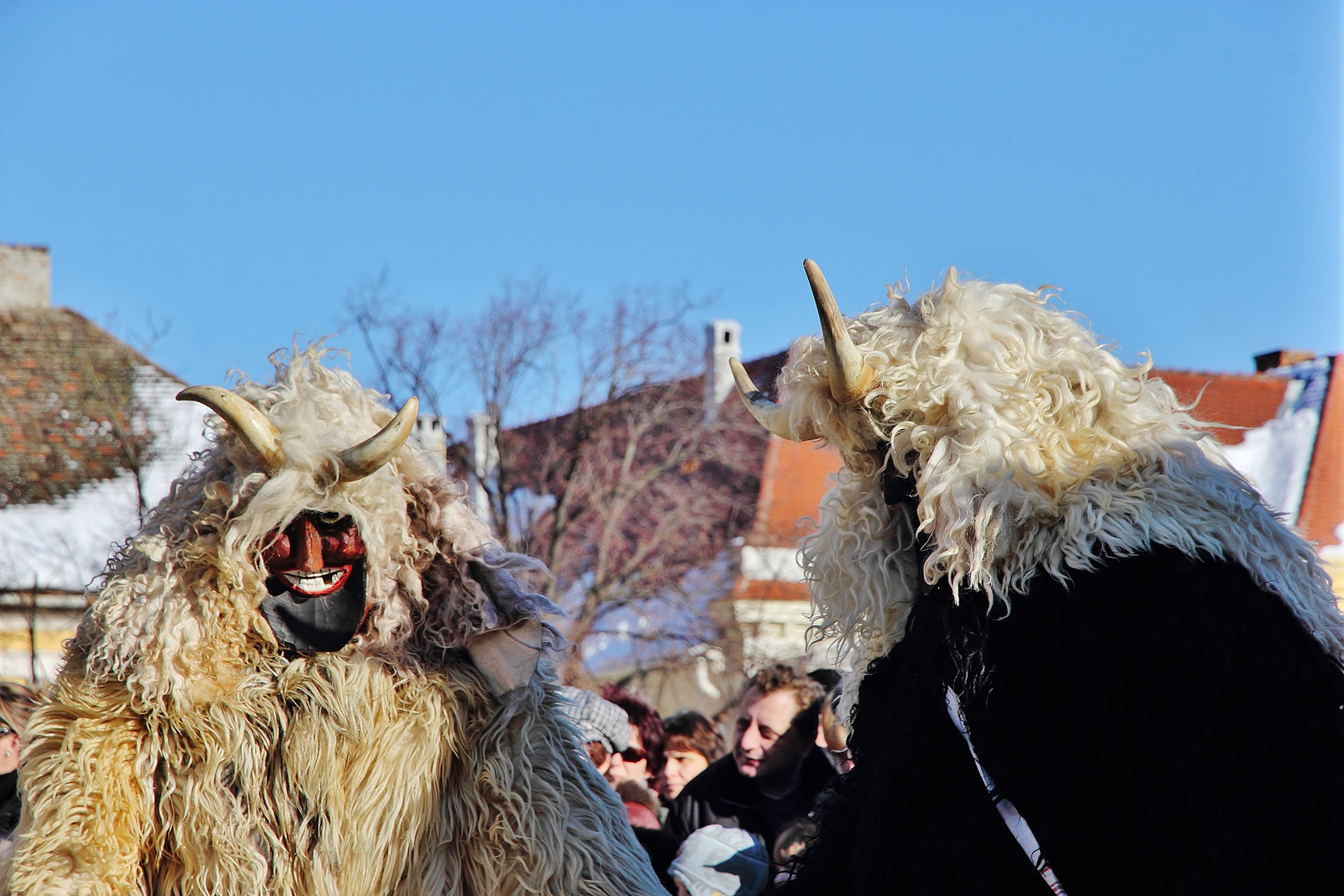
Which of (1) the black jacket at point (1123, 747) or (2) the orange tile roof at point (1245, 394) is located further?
(2) the orange tile roof at point (1245, 394)

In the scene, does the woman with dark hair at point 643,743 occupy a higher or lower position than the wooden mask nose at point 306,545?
lower

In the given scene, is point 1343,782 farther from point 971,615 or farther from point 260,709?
point 260,709

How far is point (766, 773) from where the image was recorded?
12.6 feet

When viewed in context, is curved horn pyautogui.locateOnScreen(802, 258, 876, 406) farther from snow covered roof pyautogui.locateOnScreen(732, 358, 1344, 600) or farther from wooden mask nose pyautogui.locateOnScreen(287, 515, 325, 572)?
snow covered roof pyautogui.locateOnScreen(732, 358, 1344, 600)

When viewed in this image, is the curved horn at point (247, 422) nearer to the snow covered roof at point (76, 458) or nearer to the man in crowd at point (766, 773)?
the man in crowd at point (766, 773)

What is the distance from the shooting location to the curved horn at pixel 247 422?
Result: 7.84 ft

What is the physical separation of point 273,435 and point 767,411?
3.31ft

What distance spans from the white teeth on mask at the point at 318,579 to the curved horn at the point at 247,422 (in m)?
0.22

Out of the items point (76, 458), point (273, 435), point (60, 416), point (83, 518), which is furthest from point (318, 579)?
point (60, 416)

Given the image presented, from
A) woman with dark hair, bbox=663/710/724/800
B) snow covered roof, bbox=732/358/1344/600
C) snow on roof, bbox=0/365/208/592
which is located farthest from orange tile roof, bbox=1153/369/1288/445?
woman with dark hair, bbox=663/710/724/800

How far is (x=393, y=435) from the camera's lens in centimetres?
239

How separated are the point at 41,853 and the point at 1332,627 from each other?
2275mm

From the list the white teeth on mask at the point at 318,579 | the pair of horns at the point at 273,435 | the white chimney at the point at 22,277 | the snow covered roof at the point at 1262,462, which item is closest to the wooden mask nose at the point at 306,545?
the white teeth on mask at the point at 318,579

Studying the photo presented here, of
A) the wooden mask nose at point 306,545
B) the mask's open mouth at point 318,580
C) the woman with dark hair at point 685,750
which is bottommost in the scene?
the woman with dark hair at point 685,750
